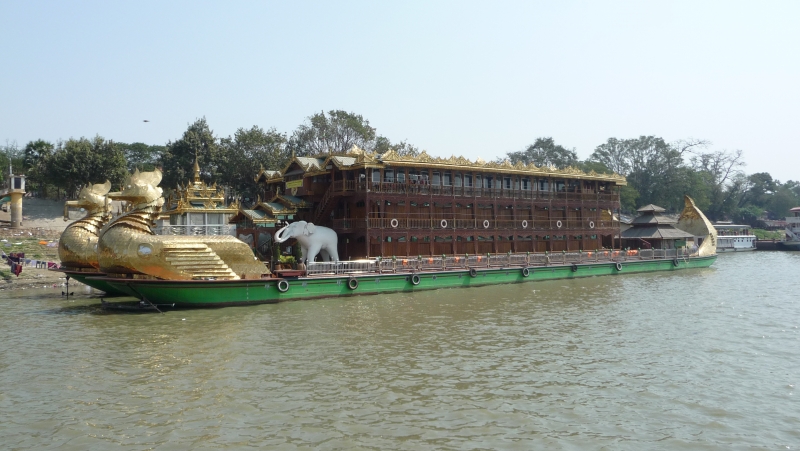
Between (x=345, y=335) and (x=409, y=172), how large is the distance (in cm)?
1646

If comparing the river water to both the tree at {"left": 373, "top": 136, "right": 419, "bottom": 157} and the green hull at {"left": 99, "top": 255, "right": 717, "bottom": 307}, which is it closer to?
the green hull at {"left": 99, "top": 255, "right": 717, "bottom": 307}

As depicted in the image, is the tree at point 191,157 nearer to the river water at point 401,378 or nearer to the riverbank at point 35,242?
the riverbank at point 35,242

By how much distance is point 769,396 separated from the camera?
1297 cm

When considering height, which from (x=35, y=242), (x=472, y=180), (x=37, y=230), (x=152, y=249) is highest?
(x=472, y=180)

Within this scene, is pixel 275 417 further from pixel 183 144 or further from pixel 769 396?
pixel 183 144

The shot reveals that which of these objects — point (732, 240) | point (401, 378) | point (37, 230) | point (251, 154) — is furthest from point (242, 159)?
point (732, 240)

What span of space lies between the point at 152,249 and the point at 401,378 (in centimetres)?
1274

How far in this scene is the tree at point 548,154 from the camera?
9075cm

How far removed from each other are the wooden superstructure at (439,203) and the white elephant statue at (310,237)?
78.3 inches

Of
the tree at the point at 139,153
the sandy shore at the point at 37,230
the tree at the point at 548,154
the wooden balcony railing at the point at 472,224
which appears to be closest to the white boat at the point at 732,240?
the tree at the point at 548,154

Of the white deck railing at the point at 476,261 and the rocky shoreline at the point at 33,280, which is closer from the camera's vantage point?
the white deck railing at the point at 476,261

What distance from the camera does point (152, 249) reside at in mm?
22859

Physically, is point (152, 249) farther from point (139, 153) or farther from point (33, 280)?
point (139, 153)

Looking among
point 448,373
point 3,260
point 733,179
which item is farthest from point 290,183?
point 733,179
